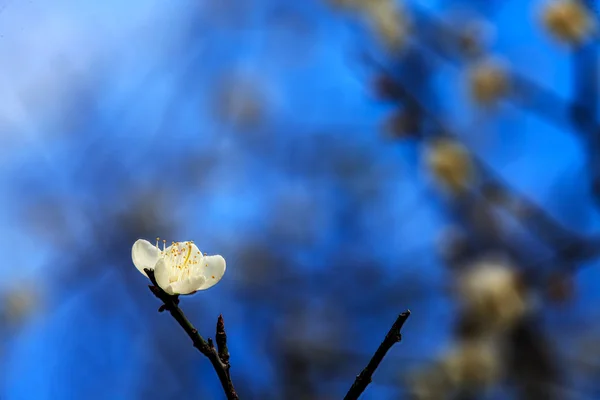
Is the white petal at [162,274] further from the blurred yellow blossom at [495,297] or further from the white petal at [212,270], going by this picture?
the blurred yellow blossom at [495,297]

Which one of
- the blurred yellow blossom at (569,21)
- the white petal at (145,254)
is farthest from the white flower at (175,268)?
the blurred yellow blossom at (569,21)

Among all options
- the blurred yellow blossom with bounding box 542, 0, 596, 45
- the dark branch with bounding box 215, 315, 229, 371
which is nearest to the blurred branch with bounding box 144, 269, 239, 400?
the dark branch with bounding box 215, 315, 229, 371

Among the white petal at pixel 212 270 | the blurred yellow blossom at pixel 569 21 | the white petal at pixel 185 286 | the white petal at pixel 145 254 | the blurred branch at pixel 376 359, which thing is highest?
the blurred yellow blossom at pixel 569 21

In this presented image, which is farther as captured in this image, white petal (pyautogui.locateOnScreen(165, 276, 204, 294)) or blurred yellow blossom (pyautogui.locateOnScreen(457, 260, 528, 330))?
blurred yellow blossom (pyautogui.locateOnScreen(457, 260, 528, 330))

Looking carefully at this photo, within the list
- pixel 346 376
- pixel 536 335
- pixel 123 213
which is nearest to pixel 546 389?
pixel 536 335

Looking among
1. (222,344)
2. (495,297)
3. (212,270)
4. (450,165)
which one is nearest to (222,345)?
(222,344)

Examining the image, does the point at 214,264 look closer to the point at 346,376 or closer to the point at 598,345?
the point at 346,376

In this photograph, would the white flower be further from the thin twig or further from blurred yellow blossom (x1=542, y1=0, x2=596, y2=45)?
blurred yellow blossom (x1=542, y1=0, x2=596, y2=45)
